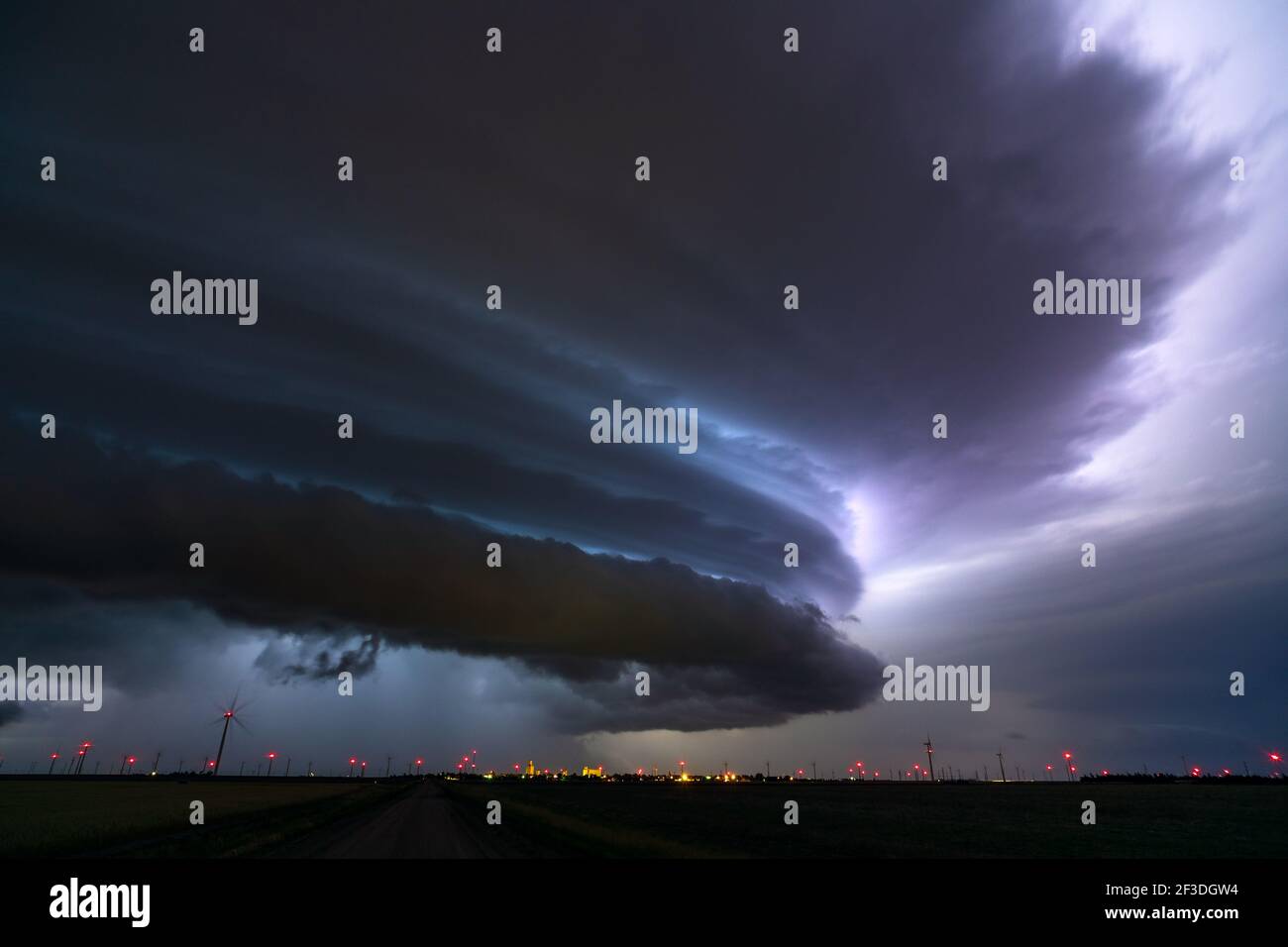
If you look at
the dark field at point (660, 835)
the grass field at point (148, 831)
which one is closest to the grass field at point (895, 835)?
the dark field at point (660, 835)

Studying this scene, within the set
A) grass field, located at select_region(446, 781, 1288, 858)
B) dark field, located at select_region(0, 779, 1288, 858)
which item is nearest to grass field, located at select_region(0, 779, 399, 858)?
dark field, located at select_region(0, 779, 1288, 858)

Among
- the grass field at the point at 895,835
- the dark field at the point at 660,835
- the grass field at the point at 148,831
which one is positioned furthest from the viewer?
the grass field at the point at 895,835

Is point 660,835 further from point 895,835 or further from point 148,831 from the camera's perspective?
point 148,831

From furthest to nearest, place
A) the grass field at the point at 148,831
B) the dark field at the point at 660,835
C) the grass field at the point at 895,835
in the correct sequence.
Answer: the grass field at the point at 895,835, the dark field at the point at 660,835, the grass field at the point at 148,831

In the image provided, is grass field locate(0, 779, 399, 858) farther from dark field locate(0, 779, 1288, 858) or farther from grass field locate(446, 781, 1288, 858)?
grass field locate(446, 781, 1288, 858)

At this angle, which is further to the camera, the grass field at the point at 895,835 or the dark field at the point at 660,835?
the grass field at the point at 895,835

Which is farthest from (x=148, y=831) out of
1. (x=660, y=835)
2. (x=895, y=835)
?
(x=895, y=835)

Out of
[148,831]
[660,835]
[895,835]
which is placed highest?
[148,831]

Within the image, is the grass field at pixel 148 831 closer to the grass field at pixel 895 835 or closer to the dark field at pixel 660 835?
the dark field at pixel 660 835
